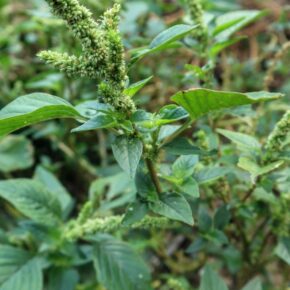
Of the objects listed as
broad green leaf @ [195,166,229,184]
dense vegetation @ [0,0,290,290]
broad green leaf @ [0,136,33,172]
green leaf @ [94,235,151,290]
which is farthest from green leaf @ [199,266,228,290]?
broad green leaf @ [0,136,33,172]

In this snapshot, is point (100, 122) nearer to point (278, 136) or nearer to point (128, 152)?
point (128, 152)

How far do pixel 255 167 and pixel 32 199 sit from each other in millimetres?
493

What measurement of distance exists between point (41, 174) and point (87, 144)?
18.4 inches

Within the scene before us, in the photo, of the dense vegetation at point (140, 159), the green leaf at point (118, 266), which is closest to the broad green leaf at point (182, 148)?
the dense vegetation at point (140, 159)

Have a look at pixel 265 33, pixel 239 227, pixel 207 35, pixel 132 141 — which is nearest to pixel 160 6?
pixel 265 33

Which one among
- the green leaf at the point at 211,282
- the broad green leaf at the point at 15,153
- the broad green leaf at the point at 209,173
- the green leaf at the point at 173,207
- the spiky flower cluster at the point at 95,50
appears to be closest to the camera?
the spiky flower cluster at the point at 95,50

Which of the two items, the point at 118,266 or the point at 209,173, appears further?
the point at 118,266

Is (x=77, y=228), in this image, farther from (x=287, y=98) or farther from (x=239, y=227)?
(x=287, y=98)

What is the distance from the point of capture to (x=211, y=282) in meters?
0.90

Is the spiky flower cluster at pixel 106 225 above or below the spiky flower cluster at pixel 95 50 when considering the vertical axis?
below

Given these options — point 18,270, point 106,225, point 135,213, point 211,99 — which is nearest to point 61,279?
point 18,270

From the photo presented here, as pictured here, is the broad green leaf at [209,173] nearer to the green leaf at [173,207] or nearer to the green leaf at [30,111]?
the green leaf at [173,207]

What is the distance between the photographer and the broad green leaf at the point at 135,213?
0.73 meters

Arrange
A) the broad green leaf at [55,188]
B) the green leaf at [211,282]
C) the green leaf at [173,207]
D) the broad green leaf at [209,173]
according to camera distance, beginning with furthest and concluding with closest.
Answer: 1. the broad green leaf at [55,188]
2. the green leaf at [211,282]
3. the broad green leaf at [209,173]
4. the green leaf at [173,207]
